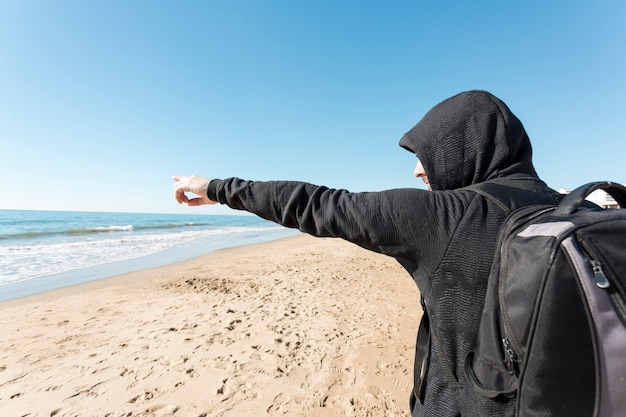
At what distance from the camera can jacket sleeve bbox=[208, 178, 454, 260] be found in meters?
0.97

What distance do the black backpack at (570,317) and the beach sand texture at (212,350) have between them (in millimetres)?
2789

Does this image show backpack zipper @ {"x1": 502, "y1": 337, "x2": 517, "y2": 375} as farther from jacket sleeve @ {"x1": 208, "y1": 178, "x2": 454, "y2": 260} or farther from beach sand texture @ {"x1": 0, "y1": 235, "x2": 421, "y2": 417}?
beach sand texture @ {"x1": 0, "y1": 235, "x2": 421, "y2": 417}

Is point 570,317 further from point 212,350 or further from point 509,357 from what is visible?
point 212,350

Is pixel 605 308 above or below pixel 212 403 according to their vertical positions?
above

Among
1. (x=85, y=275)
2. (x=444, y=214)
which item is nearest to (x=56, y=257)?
(x=85, y=275)

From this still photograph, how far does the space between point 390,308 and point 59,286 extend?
29.0 feet

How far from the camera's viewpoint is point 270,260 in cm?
1255

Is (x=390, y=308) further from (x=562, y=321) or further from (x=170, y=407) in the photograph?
(x=562, y=321)

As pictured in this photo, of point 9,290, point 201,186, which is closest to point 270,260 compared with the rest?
point 9,290

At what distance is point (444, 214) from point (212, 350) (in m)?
4.32

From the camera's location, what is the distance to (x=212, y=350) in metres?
4.35

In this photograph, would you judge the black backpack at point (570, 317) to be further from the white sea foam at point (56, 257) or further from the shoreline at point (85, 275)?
the white sea foam at point (56, 257)

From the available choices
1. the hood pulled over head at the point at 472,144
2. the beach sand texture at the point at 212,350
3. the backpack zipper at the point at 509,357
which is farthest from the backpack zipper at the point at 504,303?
the beach sand texture at the point at 212,350

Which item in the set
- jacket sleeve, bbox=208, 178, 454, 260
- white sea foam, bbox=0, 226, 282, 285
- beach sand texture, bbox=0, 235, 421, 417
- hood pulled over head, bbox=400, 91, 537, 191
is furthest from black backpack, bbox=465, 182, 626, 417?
white sea foam, bbox=0, 226, 282, 285
